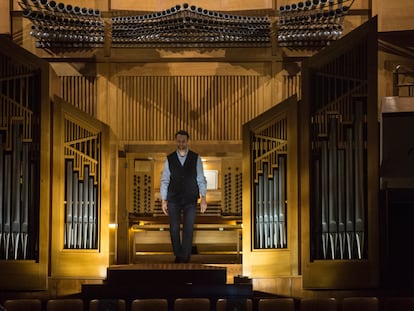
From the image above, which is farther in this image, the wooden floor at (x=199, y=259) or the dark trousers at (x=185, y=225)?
the wooden floor at (x=199, y=259)

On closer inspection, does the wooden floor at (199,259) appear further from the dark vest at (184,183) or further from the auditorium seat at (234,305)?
the auditorium seat at (234,305)

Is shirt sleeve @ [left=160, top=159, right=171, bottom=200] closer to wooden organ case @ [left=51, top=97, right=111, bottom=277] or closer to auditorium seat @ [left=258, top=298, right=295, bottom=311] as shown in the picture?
wooden organ case @ [left=51, top=97, right=111, bottom=277]

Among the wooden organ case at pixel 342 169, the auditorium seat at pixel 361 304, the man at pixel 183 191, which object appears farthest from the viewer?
the man at pixel 183 191

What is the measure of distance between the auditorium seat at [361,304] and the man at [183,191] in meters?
2.07

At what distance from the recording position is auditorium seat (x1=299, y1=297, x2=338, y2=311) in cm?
699

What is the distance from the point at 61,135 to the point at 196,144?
202 cm

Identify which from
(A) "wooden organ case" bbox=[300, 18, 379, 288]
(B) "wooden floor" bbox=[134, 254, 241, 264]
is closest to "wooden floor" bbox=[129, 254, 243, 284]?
(B) "wooden floor" bbox=[134, 254, 241, 264]

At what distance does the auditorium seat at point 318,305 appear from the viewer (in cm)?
699

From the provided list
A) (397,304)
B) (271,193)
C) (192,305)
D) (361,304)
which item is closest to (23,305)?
(192,305)

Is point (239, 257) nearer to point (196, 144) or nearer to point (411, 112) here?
point (196, 144)

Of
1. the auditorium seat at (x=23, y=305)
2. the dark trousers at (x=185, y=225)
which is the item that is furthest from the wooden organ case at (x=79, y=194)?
the auditorium seat at (x=23, y=305)

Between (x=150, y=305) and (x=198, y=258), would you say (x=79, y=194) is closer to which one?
(x=198, y=258)

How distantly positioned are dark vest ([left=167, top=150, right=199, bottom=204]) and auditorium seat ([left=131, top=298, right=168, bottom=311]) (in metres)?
1.67

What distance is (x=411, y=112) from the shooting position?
8.10m
